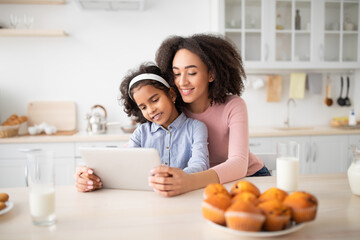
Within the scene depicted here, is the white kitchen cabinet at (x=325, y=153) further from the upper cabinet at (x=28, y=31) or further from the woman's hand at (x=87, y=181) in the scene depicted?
the upper cabinet at (x=28, y=31)

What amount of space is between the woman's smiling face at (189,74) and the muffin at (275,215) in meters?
0.87

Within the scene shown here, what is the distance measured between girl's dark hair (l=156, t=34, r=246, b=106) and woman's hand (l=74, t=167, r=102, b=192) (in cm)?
65

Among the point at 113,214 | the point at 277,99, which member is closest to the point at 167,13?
the point at 277,99

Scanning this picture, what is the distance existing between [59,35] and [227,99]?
6.90 feet

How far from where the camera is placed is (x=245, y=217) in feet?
2.15

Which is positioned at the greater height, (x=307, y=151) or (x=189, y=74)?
(x=189, y=74)

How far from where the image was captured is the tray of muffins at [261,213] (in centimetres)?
66

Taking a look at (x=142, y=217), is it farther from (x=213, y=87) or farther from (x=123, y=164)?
(x=213, y=87)

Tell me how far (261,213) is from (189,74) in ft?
3.01

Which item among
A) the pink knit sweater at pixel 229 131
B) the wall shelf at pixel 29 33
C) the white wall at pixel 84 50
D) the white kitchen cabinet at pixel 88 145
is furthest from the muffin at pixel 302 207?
the wall shelf at pixel 29 33

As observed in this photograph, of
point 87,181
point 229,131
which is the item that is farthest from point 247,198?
point 229,131

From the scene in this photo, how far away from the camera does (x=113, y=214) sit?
0.87m

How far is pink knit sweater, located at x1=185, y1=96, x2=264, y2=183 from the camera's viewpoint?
1372 millimetres

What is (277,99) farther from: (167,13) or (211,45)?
(211,45)
